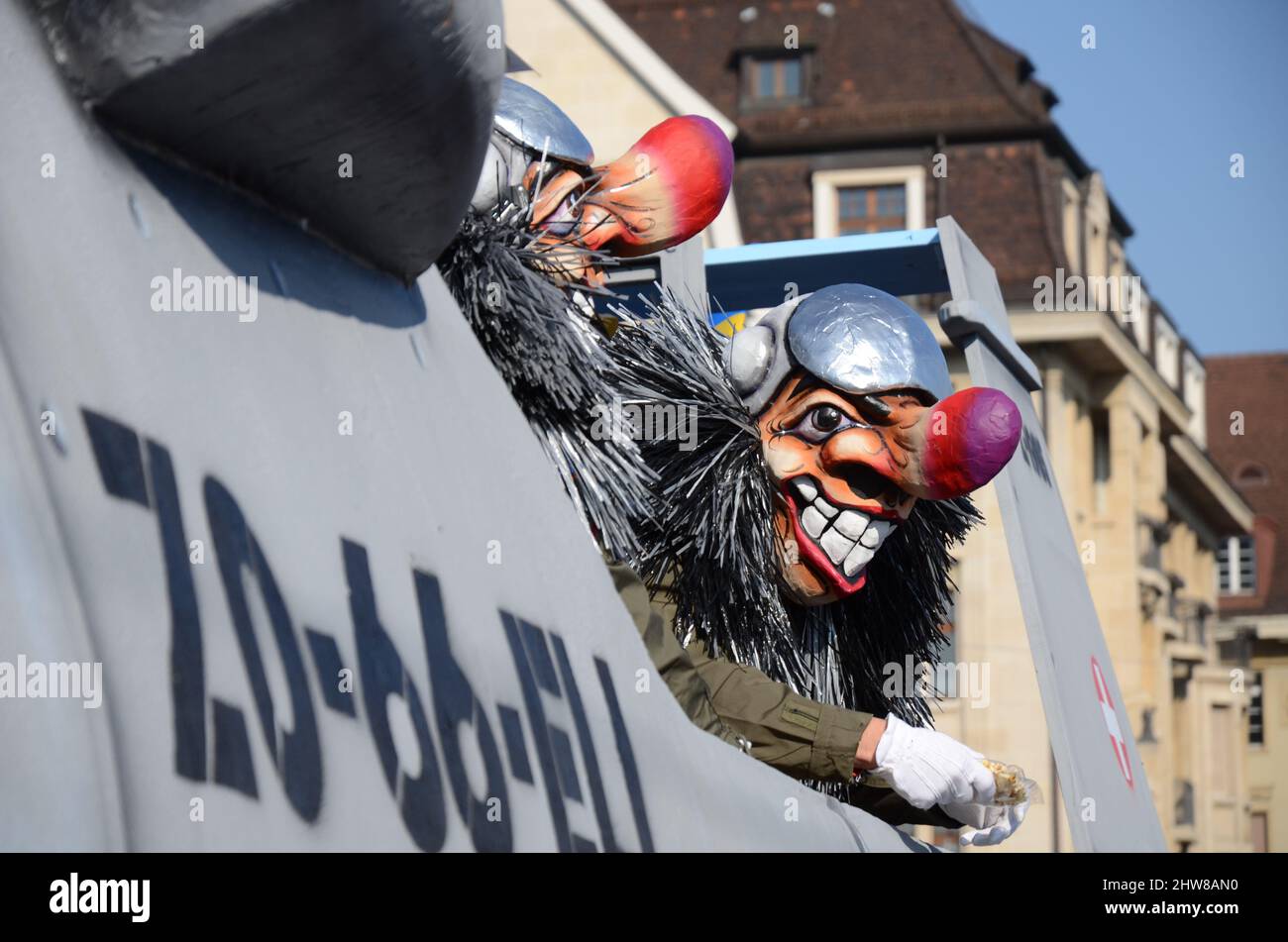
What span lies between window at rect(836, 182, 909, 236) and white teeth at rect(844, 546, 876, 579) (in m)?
17.1

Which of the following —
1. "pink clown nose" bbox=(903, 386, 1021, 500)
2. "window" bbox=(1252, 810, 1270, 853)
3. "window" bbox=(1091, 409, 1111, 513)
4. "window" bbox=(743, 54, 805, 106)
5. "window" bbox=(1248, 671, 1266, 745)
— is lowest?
"window" bbox=(1252, 810, 1270, 853)

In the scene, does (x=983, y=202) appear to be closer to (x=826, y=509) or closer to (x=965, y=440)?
(x=826, y=509)

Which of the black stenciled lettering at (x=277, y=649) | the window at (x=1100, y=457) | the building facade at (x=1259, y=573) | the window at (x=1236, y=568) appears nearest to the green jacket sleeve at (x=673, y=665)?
the black stenciled lettering at (x=277, y=649)

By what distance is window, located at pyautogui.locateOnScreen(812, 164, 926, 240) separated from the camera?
2012 centimetres

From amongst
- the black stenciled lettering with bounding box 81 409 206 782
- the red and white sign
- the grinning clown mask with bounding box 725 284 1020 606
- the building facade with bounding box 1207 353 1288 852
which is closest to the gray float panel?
the red and white sign

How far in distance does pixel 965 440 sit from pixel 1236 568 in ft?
119

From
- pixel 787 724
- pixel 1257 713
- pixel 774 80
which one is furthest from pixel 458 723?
pixel 1257 713

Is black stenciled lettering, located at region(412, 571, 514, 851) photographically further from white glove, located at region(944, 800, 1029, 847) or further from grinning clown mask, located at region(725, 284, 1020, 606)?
grinning clown mask, located at region(725, 284, 1020, 606)

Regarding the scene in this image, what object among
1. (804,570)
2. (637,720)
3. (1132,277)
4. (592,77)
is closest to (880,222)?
(592,77)

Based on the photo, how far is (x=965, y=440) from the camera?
9.71ft

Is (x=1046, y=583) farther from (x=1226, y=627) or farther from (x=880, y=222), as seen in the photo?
A: (x=1226, y=627)

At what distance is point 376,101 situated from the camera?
1.32m

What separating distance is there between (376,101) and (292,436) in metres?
0.23

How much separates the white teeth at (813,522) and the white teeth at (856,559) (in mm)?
63
